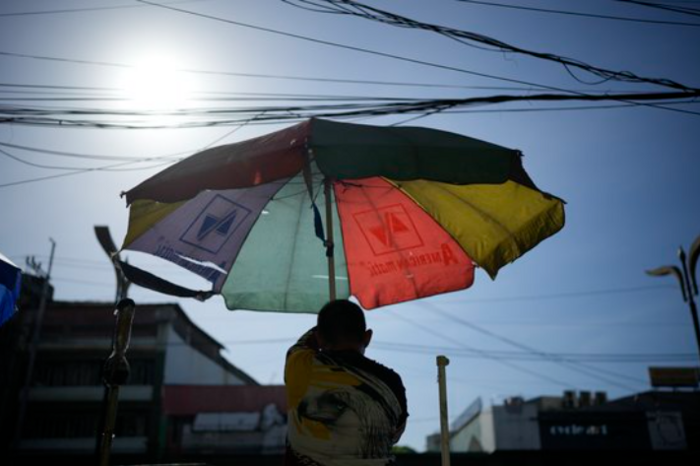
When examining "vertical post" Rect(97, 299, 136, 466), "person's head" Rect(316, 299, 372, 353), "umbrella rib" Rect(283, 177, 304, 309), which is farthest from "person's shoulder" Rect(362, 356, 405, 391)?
"umbrella rib" Rect(283, 177, 304, 309)

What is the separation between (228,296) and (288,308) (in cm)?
46

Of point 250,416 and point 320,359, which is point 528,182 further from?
point 250,416

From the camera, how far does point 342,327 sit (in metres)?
2.23

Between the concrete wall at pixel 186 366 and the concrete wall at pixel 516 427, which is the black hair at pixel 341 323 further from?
the concrete wall at pixel 516 427

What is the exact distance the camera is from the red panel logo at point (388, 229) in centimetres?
402

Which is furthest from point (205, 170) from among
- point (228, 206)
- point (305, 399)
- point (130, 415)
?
point (130, 415)

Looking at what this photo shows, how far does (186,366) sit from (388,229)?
3256 cm

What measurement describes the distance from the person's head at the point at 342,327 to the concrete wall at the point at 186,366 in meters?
31.2

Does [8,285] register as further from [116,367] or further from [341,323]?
[341,323]

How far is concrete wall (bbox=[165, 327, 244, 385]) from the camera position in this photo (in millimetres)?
31375

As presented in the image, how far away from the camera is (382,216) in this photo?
407cm

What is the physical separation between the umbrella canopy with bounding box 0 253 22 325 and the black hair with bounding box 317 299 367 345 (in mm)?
3209

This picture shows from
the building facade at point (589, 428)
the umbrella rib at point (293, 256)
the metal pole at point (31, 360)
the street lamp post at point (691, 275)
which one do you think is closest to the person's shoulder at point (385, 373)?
the umbrella rib at point (293, 256)

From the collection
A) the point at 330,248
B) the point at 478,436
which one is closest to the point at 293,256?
the point at 330,248
